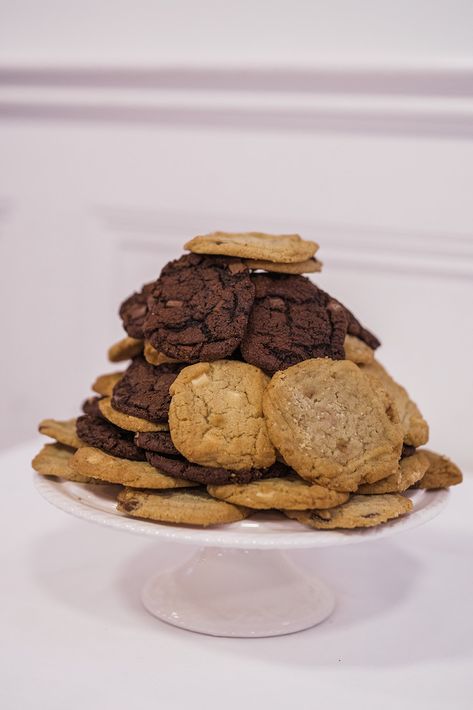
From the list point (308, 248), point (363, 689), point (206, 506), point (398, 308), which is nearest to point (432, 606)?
point (363, 689)

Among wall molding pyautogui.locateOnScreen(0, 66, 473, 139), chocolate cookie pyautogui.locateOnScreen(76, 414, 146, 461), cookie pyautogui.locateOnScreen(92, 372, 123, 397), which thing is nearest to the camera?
chocolate cookie pyautogui.locateOnScreen(76, 414, 146, 461)

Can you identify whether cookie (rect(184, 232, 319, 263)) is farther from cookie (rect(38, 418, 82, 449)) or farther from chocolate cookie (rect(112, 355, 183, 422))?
cookie (rect(38, 418, 82, 449))

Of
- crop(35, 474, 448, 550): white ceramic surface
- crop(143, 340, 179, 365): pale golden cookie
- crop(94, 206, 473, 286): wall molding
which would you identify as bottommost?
crop(35, 474, 448, 550): white ceramic surface

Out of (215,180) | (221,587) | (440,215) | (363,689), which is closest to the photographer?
(363,689)

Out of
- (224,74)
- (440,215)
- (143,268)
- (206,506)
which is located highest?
(224,74)

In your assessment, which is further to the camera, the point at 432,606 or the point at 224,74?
the point at 224,74

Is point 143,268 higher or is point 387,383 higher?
point 143,268

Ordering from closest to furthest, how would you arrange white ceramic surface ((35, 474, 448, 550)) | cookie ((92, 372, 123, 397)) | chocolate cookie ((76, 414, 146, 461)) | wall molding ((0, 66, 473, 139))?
white ceramic surface ((35, 474, 448, 550)) < chocolate cookie ((76, 414, 146, 461)) < cookie ((92, 372, 123, 397)) < wall molding ((0, 66, 473, 139))

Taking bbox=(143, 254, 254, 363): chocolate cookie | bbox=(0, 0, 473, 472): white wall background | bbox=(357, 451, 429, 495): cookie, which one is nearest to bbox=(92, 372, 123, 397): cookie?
bbox=(143, 254, 254, 363): chocolate cookie

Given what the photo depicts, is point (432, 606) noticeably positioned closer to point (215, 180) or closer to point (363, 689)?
point (363, 689)
